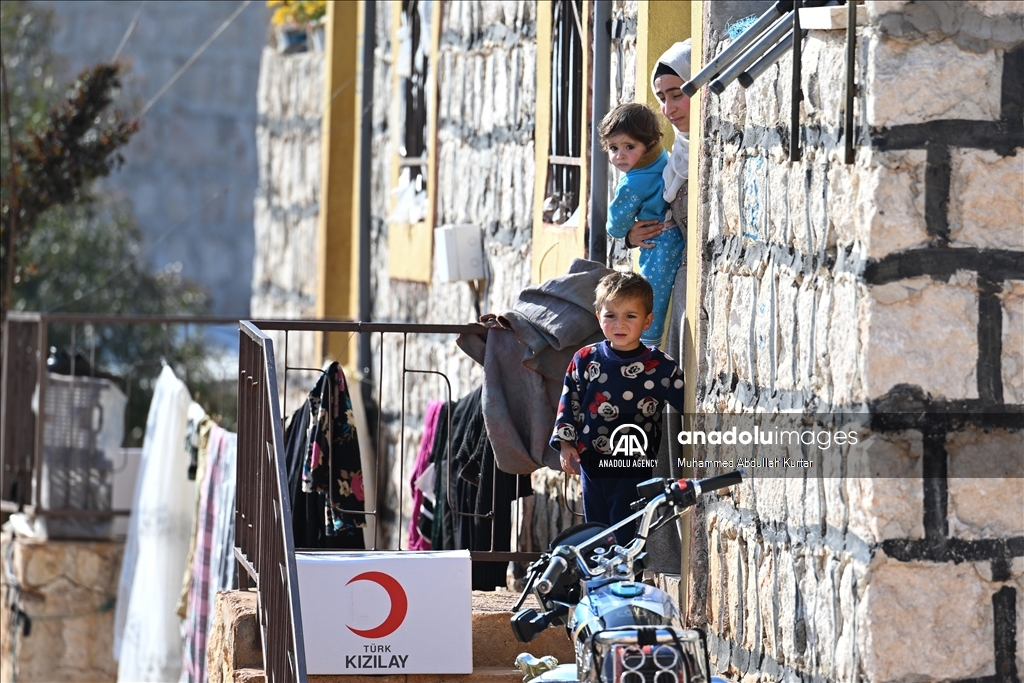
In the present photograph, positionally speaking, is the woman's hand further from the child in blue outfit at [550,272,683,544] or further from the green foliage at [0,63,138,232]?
the green foliage at [0,63,138,232]

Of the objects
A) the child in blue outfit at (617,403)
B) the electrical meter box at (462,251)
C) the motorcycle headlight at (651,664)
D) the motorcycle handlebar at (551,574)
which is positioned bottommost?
the motorcycle headlight at (651,664)

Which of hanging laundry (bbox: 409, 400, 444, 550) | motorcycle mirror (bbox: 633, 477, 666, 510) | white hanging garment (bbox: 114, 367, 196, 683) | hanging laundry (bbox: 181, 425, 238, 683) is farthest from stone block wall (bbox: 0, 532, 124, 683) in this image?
motorcycle mirror (bbox: 633, 477, 666, 510)

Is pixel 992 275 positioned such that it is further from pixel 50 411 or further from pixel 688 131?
pixel 50 411

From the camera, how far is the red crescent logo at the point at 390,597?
17.0 feet

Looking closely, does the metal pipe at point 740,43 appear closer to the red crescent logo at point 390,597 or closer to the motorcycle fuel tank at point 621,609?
the motorcycle fuel tank at point 621,609

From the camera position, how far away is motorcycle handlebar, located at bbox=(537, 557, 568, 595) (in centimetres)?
375

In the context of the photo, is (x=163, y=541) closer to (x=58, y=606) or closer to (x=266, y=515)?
(x=58, y=606)

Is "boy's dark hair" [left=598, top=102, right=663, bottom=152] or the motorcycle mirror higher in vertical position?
"boy's dark hair" [left=598, top=102, right=663, bottom=152]

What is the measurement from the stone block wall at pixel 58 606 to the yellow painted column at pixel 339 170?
7.06 feet

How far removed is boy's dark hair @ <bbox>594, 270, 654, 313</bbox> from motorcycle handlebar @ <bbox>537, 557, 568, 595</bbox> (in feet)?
4.09

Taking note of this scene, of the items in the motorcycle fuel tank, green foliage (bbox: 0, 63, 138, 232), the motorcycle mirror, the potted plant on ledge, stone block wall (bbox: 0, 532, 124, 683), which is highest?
the potted plant on ledge

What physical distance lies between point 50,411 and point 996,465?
281 inches

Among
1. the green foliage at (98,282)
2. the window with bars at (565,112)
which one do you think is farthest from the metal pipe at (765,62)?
the green foliage at (98,282)

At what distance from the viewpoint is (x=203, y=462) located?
8562 mm
